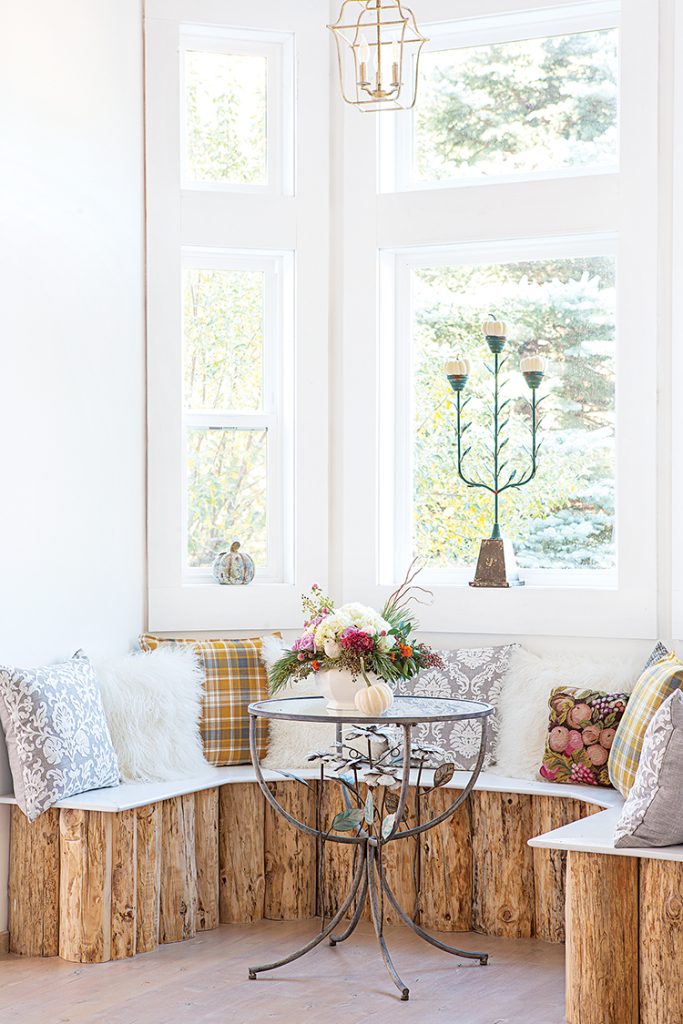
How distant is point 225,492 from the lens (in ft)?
16.2

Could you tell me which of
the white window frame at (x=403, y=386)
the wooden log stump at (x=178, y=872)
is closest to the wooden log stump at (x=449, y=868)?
the wooden log stump at (x=178, y=872)

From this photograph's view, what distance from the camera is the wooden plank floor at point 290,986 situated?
10.8 ft

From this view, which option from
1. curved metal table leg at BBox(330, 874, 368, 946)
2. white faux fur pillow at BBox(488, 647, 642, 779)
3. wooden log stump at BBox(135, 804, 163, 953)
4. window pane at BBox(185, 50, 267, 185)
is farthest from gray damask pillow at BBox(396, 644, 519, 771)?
window pane at BBox(185, 50, 267, 185)

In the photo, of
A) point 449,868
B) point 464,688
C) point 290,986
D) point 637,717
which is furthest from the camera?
point 464,688

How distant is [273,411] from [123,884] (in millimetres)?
1995

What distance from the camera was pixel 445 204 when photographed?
15.6 feet

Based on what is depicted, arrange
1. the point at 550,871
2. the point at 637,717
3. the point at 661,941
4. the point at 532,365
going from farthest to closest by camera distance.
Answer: the point at 532,365, the point at 550,871, the point at 637,717, the point at 661,941

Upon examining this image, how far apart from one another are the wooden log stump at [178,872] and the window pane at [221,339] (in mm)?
1656

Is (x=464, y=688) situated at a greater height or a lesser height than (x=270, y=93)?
lesser

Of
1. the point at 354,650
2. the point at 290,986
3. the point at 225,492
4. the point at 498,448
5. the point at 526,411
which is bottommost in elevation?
the point at 290,986

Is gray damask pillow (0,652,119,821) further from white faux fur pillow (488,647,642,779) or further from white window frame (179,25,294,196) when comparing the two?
white window frame (179,25,294,196)

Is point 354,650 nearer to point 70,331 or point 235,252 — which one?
point 70,331

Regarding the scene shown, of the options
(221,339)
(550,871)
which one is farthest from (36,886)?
(221,339)

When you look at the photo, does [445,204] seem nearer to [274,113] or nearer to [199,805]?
[274,113]
